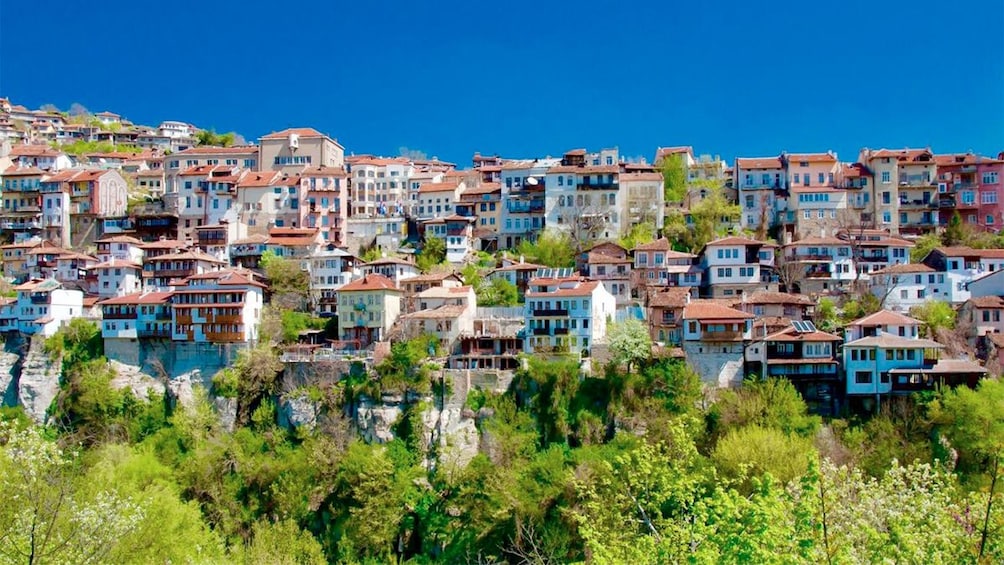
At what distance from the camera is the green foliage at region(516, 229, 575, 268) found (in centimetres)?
5962

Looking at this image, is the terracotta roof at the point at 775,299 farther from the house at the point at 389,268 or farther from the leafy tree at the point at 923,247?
the house at the point at 389,268

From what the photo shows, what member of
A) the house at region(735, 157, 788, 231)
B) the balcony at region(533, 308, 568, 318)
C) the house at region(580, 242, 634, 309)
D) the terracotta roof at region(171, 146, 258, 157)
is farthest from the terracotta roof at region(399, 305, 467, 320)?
the terracotta roof at region(171, 146, 258, 157)

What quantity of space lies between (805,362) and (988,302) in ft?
33.0

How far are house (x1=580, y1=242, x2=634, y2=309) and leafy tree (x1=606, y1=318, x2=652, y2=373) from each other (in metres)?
8.06

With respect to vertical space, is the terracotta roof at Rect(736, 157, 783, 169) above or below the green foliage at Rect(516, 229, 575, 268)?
above

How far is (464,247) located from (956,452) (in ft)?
107

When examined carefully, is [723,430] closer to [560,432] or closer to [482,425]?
[560,432]

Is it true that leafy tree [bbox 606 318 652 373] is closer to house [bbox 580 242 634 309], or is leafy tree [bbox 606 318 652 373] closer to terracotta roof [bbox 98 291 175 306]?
house [bbox 580 242 634 309]

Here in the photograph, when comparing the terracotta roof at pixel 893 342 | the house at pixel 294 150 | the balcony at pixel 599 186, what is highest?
the house at pixel 294 150

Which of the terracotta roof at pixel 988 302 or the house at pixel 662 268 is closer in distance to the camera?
the terracotta roof at pixel 988 302

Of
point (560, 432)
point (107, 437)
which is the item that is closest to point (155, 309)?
point (107, 437)

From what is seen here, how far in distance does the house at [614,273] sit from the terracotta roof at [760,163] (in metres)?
14.3

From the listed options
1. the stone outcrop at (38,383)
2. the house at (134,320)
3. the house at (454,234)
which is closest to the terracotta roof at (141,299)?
the house at (134,320)

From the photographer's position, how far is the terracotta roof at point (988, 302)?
4578 centimetres
